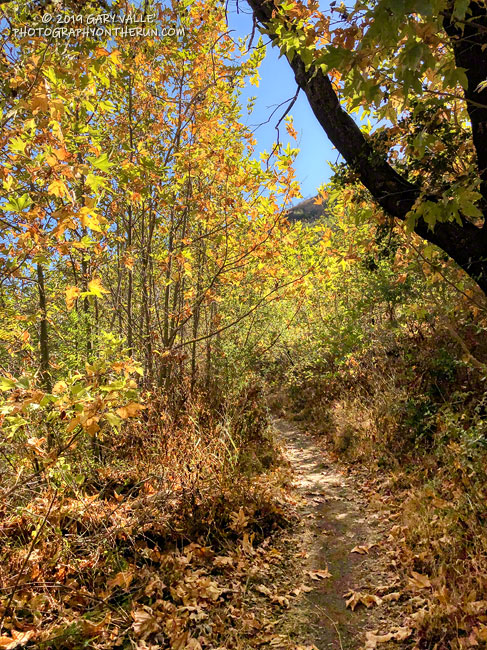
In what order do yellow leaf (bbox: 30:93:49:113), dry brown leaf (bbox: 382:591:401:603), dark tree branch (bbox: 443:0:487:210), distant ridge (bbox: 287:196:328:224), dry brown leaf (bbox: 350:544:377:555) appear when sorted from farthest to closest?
1. distant ridge (bbox: 287:196:328:224)
2. dry brown leaf (bbox: 350:544:377:555)
3. dry brown leaf (bbox: 382:591:401:603)
4. dark tree branch (bbox: 443:0:487:210)
5. yellow leaf (bbox: 30:93:49:113)

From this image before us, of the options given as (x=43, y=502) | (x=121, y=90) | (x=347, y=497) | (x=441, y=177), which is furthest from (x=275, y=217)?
(x=43, y=502)

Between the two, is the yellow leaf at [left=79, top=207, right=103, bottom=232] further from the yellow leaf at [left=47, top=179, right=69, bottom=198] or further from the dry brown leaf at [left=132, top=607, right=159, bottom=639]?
the dry brown leaf at [left=132, top=607, right=159, bottom=639]

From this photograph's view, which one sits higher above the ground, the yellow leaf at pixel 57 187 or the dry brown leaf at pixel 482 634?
the yellow leaf at pixel 57 187

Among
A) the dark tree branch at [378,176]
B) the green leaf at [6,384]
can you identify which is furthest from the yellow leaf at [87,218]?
the dark tree branch at [378,176]

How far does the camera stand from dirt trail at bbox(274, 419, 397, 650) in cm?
281

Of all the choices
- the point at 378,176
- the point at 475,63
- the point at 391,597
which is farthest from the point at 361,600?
the point at 475,63

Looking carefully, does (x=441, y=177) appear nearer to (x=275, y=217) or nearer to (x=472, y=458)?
(x=275, y=217)

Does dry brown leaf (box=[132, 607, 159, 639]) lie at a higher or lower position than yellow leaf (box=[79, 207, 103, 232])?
lower

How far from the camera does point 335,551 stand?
3744mm

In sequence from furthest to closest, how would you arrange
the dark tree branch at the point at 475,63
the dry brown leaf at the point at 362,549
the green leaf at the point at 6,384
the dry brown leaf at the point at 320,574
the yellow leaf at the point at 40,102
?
the dry brown leaf at the point at 362,549
the dry brown leaf at the point at 320,574
the dark tree branch at the point at 475,63
the yellow leaf at the point at 40,102
the green leaf at the point at 6,384

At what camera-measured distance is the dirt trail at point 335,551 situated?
2.81 meters

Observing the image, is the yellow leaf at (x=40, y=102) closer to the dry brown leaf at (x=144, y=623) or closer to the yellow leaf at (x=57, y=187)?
the yellow leaf at (x=57, y=187)

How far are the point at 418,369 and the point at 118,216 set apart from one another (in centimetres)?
522

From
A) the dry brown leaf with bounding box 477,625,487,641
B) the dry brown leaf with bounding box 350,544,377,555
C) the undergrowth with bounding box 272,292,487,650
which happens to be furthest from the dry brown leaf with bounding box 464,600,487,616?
the dry brown leaf with bounding box 350,544,377,555
